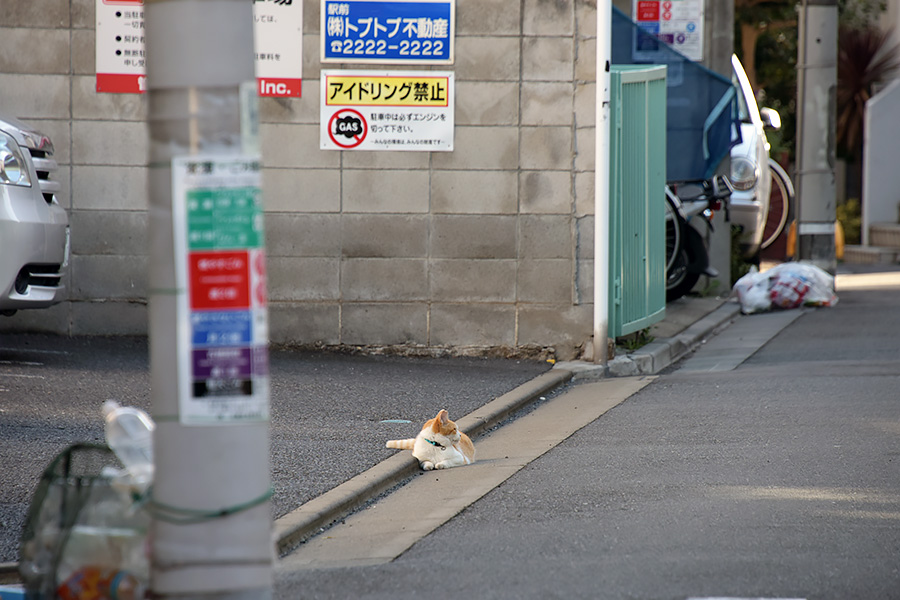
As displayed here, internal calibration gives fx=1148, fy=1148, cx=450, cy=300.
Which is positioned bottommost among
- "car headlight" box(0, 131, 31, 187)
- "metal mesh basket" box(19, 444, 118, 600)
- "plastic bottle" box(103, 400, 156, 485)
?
"metal mesh basket" box(19, 444, 118, 600)

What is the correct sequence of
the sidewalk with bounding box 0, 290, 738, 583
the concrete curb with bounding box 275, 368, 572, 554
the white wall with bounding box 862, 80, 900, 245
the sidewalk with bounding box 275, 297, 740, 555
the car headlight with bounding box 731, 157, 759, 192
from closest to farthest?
1. the concrete curb with bounding box 275, 368, 572, 554
2. the sidewalk with bounding box 275, 297, 740, 555
3. the sidewalk with bounding box 0, 290, 738, 583
4. the car headlight with bounding box 731, 157, 759, 192
5. the white wall with bounding box 862, 80, 900, 245

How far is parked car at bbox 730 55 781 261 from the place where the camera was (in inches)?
484

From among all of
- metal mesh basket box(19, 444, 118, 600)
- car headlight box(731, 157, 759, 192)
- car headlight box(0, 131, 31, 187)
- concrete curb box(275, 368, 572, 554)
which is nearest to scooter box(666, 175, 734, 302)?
car headlight box(731, 157, 759, 192)

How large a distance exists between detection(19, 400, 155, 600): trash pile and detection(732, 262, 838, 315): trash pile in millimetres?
9556

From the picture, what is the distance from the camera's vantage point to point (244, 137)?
2494 millimetres

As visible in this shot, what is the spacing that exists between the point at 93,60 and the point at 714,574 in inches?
233

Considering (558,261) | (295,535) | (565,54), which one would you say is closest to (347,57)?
(565,54)

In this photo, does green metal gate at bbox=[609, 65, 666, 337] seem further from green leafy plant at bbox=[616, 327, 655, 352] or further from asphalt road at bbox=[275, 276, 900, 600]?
asphalt road at bbox=[275, 276, 900, 600]

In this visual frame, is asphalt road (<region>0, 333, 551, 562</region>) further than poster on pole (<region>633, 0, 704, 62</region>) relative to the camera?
No

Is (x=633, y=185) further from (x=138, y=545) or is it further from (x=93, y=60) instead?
(x=138, y=545)

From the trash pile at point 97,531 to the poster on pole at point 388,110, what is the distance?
5179 mm

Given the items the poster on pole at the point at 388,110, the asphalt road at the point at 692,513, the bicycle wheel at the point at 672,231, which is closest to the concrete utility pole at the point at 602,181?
the asphalt road at the point at 692,513

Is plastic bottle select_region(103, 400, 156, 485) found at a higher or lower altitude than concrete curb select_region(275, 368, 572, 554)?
higher

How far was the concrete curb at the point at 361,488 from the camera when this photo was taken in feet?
13.6
